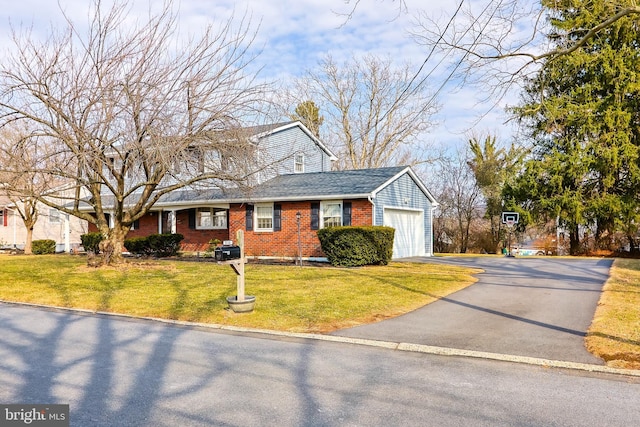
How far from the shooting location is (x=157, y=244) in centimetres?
2116

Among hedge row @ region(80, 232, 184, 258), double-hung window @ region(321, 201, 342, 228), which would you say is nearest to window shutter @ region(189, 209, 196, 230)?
hedge row @ region(80, 232, 184, 258)

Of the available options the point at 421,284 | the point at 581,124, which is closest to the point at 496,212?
the point at 581,124

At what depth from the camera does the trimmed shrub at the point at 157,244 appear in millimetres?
21203

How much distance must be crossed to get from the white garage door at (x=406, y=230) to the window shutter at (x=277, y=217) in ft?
14.2

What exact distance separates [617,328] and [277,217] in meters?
14.4

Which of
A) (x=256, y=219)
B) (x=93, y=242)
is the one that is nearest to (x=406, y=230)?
(x=256, y=219)

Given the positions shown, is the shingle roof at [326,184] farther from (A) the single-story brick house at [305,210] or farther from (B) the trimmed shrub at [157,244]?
(B) the trimmed shrub at [157,244]

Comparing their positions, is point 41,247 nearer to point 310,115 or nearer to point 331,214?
point 331,214

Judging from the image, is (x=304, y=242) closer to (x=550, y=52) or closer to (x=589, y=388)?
(x=550, y=52)

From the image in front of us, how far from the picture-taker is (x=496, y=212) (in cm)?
3095

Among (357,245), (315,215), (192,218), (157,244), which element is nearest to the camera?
(357,245)

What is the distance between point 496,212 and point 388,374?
92.3 feet

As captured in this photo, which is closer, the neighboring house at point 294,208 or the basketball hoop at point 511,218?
the neighboring house at point 294,208

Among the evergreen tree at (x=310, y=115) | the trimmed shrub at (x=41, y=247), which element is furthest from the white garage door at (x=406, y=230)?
the trimmed shrub at (x=41, y=247)
